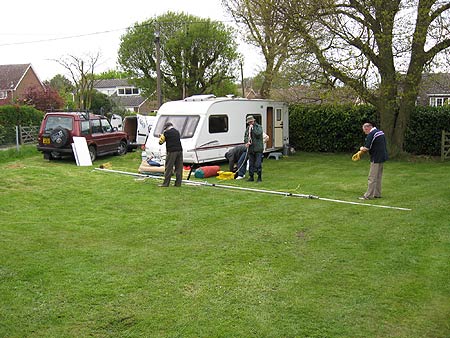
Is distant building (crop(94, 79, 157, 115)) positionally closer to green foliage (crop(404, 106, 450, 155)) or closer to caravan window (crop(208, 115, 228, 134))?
green foliage (crop(404, 106, 450, 155))

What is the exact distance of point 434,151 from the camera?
19750 millimetres

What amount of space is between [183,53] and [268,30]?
20.1 metres

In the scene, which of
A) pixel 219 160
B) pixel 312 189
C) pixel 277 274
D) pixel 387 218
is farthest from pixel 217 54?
pixel 277 274

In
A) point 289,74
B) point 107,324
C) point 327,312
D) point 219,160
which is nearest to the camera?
point 107,324

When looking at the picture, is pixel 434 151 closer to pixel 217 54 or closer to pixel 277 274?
pixel 277 274

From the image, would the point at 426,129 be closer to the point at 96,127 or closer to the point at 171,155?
the point at 171,155

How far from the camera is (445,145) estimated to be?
19.0m

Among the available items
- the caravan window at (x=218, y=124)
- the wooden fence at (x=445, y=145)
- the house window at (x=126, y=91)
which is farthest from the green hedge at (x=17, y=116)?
the house window at (x=126, y=91)

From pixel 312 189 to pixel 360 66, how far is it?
7.67m

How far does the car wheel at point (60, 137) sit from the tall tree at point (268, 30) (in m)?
8.71

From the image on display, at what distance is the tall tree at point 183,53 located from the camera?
1524 inches

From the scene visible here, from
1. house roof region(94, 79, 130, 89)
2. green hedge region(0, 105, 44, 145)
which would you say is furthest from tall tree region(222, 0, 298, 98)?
house roof region(94, 79, 130, 89)

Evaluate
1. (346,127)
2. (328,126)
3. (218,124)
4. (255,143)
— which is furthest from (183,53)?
(255,143)

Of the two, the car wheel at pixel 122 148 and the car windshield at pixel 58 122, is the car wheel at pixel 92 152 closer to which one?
the car windshield at pixel 58 122
